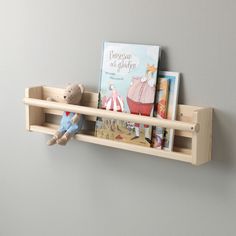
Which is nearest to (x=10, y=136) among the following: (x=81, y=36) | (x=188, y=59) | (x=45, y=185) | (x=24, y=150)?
(x=24, y=150)

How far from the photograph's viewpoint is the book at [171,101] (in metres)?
1.30

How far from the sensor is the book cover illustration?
132 centimetres

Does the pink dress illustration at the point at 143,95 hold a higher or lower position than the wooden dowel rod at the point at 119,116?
higher

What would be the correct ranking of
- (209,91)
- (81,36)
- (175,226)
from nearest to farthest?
(209,91) → (175,226) → (81,36)

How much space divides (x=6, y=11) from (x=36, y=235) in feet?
2.53

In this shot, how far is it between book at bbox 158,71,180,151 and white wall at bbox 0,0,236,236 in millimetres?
21

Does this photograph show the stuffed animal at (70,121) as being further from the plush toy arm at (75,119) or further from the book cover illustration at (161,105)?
the book cover illustration at (161,105)

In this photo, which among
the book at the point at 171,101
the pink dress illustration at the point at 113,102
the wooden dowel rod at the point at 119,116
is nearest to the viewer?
the wooden dowel rod at the point at 119,116

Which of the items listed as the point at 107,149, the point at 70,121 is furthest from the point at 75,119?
the point at 107,149

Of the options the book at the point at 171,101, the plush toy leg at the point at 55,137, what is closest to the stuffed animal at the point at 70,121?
the plush toy leg at the point at 55,137

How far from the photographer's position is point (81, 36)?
150 cm

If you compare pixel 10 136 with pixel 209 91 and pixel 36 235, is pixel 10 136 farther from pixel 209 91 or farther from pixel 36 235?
pixel 209 91

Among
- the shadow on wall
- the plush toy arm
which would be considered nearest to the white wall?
the shadow on wall

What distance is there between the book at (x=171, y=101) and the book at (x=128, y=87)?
0.04 m
